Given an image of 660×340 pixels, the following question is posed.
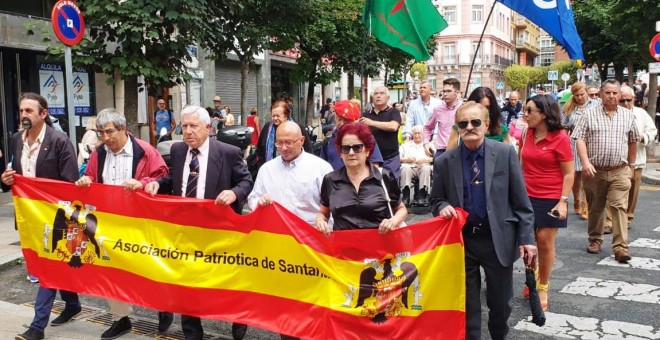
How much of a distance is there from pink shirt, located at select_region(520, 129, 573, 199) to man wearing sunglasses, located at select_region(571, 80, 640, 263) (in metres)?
1.67

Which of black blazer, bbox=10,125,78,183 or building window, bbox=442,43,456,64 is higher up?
building window, bbox=442,43,456,64

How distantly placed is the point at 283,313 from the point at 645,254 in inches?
196

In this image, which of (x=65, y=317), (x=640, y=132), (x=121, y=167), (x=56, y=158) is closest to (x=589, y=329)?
(x=640, y=132)

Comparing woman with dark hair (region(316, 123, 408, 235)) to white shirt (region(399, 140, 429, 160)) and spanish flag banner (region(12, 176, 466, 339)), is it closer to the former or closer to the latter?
spanish flag banner (region(12, 176, 466, 339))

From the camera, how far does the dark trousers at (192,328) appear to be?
4.55 meters

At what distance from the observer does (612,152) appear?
6.89 meters

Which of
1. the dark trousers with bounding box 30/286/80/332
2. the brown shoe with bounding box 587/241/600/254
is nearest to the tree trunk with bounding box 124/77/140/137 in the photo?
the dark trousers with bounding box 30/286/80/332

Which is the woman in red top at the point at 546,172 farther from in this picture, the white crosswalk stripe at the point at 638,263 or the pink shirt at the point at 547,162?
the white crosswalk stripe at the point at 638,263

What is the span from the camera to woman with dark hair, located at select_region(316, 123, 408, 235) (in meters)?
3.98

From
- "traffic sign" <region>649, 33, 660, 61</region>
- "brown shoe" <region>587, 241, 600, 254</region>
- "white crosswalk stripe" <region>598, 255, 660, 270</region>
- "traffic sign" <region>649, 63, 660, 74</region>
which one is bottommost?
"white crosswalk stripe" <region>598, 255, 660, 270</region>

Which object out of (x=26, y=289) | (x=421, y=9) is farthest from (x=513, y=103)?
(x=26, y=289)

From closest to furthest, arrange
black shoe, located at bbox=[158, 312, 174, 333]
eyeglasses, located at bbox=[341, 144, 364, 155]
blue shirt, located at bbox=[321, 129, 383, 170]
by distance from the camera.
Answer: eyeglasses, located at bbox=[341, 144, 364, 155]
black shoe, located at bbox=[158, 312, 174, 333]
blue shirt, located at bbox=[321, 129, 383, 170]

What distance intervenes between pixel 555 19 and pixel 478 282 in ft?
16.1

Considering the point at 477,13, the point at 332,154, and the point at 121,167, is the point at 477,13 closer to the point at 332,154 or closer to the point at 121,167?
the point at 332,154
